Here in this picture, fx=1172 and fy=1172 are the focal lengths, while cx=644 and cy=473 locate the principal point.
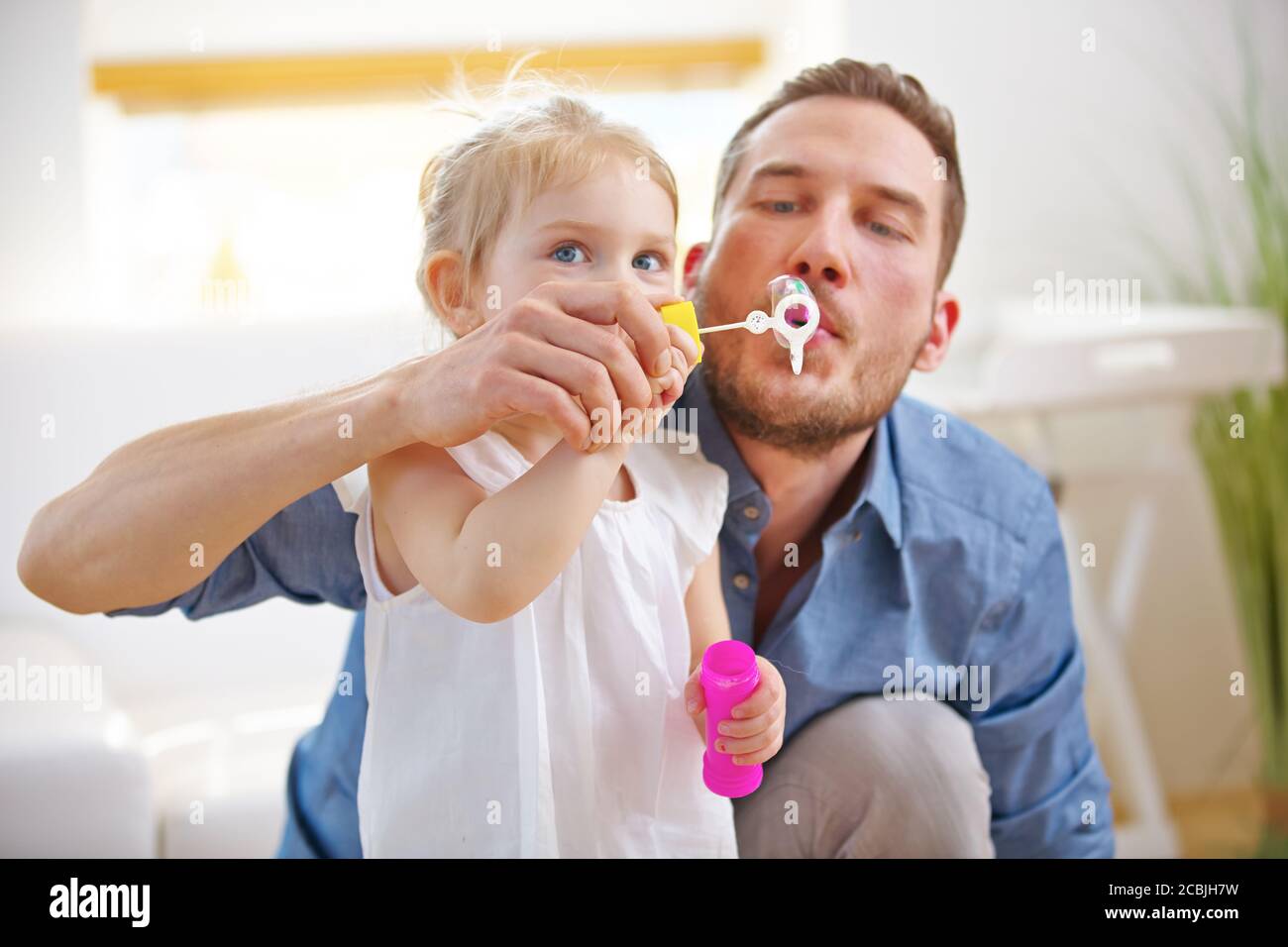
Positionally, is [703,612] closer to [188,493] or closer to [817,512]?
[817,512]

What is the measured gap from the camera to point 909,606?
89cm

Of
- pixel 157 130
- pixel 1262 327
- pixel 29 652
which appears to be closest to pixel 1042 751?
pixel 1262 327

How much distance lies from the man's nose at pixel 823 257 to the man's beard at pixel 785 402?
4 centimetres

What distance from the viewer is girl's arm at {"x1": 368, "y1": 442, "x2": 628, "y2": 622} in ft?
1.94

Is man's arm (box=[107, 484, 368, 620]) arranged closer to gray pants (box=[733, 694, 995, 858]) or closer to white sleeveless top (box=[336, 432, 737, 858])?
white sleeveless top (box=[336, 432, 737, 858])

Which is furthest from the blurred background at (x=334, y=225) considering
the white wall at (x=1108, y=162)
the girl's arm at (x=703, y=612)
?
the girl's arm at (x=703, y=612)

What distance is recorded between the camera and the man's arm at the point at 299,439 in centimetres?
58

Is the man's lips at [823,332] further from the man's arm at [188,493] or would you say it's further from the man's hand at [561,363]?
the man's arm at [188,493]

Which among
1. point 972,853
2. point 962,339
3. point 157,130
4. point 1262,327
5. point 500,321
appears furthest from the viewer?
point 1262,327

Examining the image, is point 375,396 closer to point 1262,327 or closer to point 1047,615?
point 1047,615

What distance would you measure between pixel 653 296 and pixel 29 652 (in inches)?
25.4

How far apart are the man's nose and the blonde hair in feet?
0.31

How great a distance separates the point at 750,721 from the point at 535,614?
0.14 metres

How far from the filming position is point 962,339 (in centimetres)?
125
